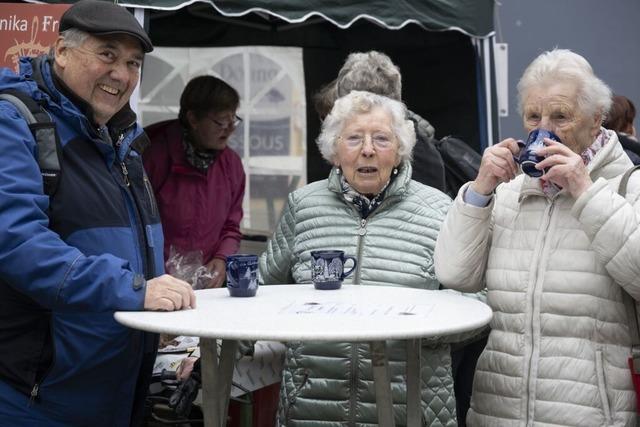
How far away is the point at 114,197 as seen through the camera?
8.38ft

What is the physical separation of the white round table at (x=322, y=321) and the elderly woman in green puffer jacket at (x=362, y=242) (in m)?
0.15

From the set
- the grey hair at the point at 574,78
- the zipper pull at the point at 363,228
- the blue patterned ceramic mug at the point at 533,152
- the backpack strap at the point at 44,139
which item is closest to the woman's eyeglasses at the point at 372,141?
the zipper pull at the point at 363,228

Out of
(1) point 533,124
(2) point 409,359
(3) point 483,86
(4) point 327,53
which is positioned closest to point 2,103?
(2) point 409,359

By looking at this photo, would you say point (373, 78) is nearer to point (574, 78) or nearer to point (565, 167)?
point (574, 78)

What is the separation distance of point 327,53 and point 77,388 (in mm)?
4416

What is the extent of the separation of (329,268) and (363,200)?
0.35m

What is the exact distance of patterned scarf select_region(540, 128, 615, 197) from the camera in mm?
2584

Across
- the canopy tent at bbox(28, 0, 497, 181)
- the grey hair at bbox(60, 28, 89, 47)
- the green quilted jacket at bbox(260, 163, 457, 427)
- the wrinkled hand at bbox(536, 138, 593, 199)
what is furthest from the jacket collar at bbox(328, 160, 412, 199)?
the canopy tent at bbox(28, 0, 497, 181)

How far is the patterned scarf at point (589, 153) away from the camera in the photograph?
2584 millimetres

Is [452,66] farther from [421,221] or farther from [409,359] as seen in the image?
[409,359]

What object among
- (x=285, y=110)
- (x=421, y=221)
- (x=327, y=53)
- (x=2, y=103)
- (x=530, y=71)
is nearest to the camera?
(x=2, y=103)

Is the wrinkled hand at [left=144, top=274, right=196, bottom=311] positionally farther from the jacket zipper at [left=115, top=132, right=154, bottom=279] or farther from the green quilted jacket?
the green quilted jacket

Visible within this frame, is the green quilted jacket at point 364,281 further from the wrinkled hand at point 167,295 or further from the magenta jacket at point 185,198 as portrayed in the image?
the magenta jacket at point 185,198

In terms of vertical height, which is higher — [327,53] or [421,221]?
[327,53]
